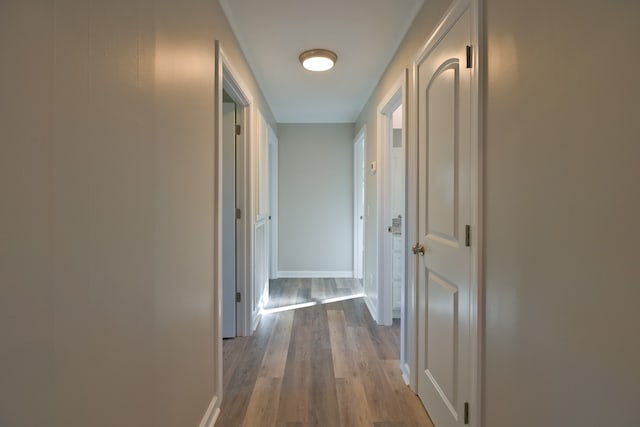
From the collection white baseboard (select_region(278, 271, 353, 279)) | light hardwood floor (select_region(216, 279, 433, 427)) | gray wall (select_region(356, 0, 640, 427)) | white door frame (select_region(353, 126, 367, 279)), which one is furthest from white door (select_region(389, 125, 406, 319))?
gray wall (select_region(356, 0, 640, 427))

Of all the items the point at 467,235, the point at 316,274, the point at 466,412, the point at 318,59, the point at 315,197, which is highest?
the point at 318,59

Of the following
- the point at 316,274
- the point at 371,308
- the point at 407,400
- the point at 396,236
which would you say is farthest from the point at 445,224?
the point at 316,274

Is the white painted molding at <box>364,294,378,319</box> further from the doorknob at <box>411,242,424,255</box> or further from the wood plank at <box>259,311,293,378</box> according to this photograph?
the doorknob at <box>411,242,424,255</box>

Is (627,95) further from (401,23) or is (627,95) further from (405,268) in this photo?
(401,23)

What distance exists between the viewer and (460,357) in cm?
151

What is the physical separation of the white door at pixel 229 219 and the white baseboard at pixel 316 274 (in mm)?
2375

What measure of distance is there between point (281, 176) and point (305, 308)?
7.45ft

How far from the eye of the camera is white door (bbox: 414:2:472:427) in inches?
57.7

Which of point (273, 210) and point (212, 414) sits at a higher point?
point (273, 210)

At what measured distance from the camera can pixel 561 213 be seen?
907mm

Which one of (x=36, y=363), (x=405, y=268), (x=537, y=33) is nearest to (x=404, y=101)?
(x=405, y=268)

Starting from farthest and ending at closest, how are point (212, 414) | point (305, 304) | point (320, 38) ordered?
point (305, 304), point (320, 38), point (212, 414)

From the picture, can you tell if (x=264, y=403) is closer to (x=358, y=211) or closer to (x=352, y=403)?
(x=352, y=403)

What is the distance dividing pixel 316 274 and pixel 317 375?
3.05 meters
